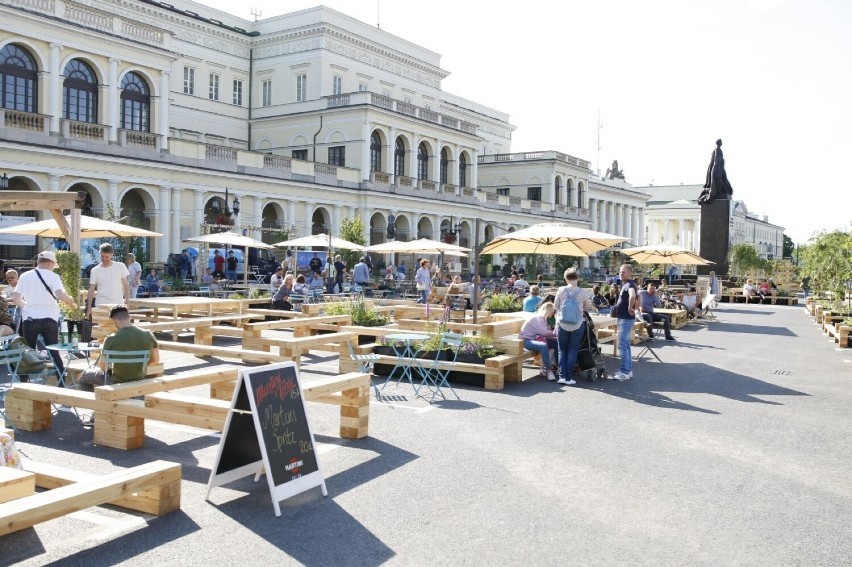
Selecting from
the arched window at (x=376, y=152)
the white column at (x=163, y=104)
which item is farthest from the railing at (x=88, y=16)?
the arched window at (x=376, y=152)

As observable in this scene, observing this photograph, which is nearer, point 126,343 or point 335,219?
point 126,343

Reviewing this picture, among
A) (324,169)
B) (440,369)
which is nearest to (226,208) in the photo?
(324,169)

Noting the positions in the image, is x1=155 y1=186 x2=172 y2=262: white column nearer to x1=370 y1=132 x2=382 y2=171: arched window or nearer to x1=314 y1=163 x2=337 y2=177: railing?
x1=314 y1=163 x2=337 y2=177: railing

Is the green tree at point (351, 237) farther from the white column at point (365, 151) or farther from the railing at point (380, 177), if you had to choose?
the railing at point (380, 177)

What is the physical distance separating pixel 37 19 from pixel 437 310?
22822mm

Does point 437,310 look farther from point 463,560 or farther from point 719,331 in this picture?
point 463,560

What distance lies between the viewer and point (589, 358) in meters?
12.6

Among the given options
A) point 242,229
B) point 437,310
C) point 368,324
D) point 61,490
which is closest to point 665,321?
point 437,310

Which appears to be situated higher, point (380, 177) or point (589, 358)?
point (380, 177)

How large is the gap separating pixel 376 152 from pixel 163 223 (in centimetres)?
1936

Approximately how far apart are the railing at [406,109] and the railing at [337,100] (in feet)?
12.5

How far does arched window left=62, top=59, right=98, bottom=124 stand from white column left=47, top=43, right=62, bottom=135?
101 cm

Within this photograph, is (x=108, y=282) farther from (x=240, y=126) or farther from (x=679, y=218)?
(x=679, y=218)

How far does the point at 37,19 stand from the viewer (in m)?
31.1
